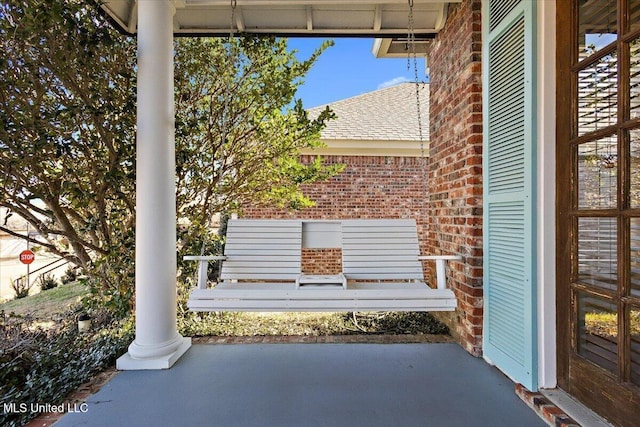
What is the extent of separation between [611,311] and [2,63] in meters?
4.28

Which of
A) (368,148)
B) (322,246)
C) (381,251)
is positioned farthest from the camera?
(368,148)

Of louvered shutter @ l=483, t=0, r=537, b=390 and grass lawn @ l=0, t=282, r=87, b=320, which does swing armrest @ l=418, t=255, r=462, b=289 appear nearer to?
louvered shutter @ l=483, t=0, r=537, b=390

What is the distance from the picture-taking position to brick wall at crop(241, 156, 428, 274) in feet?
21.1

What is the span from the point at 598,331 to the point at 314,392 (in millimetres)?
1619

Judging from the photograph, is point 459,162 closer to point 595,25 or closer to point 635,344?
point 595,25

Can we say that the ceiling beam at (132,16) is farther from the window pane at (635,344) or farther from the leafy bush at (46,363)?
the window pane at (635,344)

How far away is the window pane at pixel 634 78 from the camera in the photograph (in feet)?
5.00

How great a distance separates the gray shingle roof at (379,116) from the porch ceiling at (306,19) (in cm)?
295

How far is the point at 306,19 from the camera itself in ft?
10.9

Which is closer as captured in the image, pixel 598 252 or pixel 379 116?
pixel 598 252

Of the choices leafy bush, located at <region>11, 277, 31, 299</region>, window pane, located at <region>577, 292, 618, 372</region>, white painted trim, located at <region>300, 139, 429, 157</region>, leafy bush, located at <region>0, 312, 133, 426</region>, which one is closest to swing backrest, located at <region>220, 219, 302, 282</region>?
leafy bush, located at <region>0, 312, 133, 426</region>

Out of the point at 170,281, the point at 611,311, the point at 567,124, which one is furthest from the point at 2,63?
Answer: the point at 611,311

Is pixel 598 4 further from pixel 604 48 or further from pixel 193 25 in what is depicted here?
pixel 193 25

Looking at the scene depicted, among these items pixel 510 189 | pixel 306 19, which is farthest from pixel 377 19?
pixel 510 189
